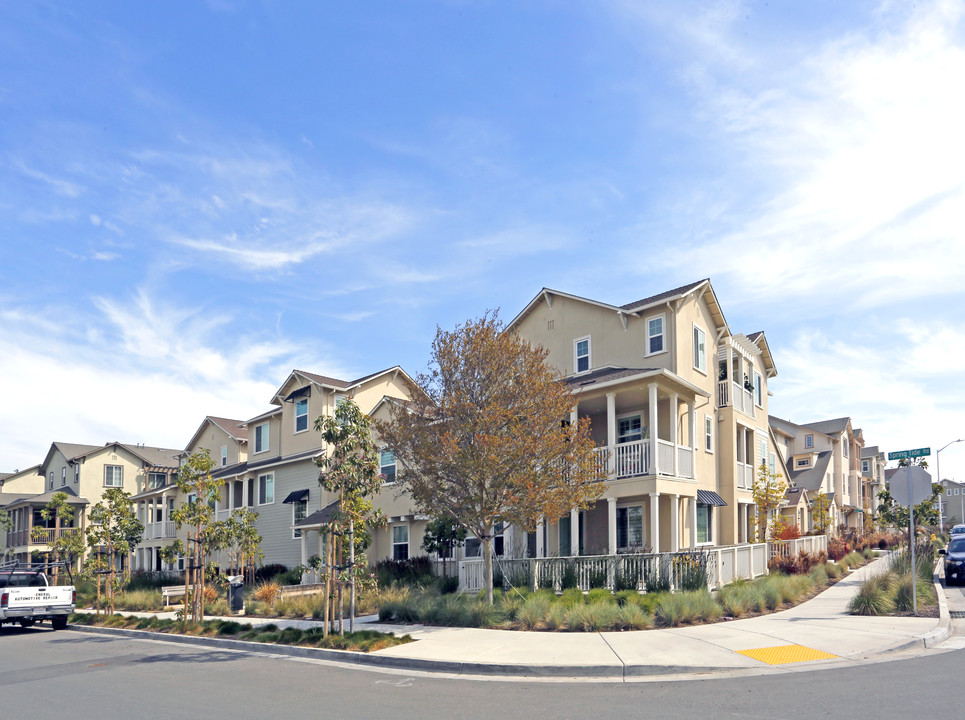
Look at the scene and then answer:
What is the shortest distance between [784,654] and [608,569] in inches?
318

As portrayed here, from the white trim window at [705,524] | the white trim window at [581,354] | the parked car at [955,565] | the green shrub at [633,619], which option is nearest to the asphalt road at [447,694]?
the green shrub at [633,619]

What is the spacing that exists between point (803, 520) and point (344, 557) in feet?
112

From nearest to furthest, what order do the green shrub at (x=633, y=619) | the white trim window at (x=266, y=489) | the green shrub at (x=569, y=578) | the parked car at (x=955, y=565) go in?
the green shrub at (x=633, y=619) → the green shrub at (x=569, y=578) → the parked car at (x=955, y=565) → the white trim window at (x=266, y=489)

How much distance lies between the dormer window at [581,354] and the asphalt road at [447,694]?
16.1 meters

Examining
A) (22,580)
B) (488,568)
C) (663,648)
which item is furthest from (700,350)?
(22,580)

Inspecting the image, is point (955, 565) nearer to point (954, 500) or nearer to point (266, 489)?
point (266, 489)

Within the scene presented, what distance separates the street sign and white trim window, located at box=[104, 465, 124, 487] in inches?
2102

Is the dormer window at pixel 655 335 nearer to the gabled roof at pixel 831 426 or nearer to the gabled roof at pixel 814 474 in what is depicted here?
the gabled roof at pixel 814 474

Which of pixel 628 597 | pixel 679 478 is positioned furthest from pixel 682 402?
pixel 628 597

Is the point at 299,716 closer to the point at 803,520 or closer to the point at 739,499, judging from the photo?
the point at 739,499

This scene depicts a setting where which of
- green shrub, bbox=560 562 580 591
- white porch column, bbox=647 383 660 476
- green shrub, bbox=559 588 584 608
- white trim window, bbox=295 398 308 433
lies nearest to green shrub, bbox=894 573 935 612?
green shrub, bbox=559 588 584 608

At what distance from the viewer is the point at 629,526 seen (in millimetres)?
26594

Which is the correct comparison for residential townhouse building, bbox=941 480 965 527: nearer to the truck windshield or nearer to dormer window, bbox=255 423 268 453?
dormer window, bbox=255 423 268 453

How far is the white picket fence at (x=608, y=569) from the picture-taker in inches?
782
